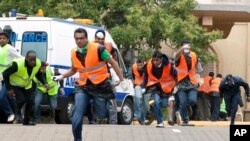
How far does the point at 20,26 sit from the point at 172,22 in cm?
903

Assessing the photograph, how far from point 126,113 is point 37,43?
3.42m

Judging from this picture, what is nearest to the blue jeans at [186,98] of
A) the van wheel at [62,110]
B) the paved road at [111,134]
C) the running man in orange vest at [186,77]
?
the running man in orange vest at [186,77]

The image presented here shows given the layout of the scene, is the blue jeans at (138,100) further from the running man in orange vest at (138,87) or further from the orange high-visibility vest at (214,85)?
the orange high-visibility vest at (214,85)

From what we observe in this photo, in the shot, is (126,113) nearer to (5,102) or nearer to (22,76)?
(5,102)

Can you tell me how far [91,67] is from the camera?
1201 centimetres

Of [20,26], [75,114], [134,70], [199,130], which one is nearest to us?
[75,114]

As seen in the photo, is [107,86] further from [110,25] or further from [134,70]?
[110,25]

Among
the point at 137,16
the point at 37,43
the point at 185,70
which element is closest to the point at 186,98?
the point at 185,70

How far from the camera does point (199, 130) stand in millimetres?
15758

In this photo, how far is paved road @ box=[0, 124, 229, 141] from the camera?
538 inches

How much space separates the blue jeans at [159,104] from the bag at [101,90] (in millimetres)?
4496

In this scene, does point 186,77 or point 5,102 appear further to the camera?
point 186,77

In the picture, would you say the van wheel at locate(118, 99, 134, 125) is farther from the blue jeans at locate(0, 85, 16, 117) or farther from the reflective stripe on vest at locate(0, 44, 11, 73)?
the reflective stripe on vest at locate(0, 44, 11, 73)

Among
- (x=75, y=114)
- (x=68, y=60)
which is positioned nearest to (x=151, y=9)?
(x=68, y=60)
